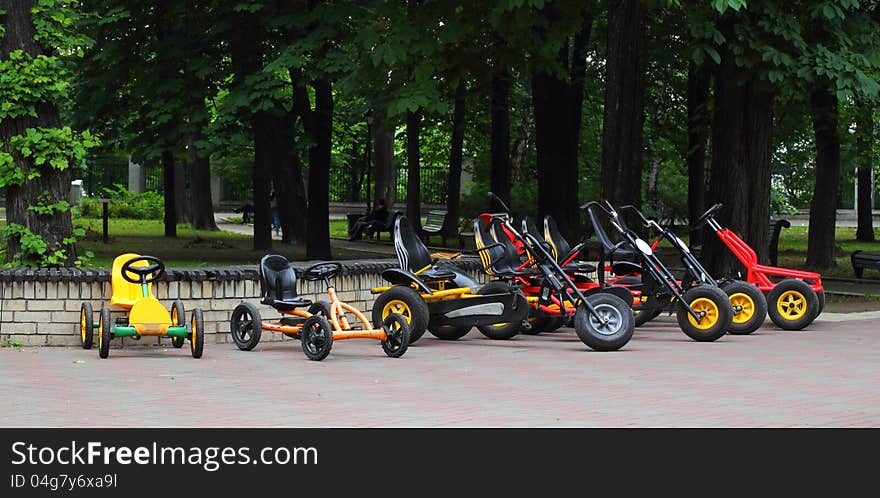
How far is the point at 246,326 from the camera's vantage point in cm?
1477

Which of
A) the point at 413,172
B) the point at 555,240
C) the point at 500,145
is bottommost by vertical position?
the point at 555,240

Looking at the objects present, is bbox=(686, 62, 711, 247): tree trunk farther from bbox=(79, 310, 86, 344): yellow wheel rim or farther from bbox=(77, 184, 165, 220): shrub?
bbox=(77, 184, 165, 220): shrub

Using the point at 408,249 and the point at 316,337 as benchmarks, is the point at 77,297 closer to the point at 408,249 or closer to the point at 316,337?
the point at 316,337

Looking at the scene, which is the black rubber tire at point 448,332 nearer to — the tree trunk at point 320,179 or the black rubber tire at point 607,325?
the black rubber tire at point 607,325

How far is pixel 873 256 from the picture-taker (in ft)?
83.0

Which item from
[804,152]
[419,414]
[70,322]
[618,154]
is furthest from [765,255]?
[804,152]

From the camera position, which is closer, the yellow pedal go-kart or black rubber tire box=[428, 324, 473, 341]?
the yellow pedal go-kart

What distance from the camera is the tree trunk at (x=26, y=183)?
16781 mm

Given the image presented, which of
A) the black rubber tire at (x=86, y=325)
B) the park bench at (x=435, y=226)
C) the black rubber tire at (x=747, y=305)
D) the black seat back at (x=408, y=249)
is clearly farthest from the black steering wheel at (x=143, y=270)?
the park bench at (x=435, y=226)

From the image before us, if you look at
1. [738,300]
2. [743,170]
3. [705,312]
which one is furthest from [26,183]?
[743,170]

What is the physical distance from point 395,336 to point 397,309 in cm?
107

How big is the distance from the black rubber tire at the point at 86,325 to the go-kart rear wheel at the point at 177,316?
76 cm

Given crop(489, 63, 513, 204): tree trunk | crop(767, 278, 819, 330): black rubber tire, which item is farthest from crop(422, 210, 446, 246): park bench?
crop(767, 278, 819, 330): black rubber tire

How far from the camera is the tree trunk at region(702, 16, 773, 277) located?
813 inches
